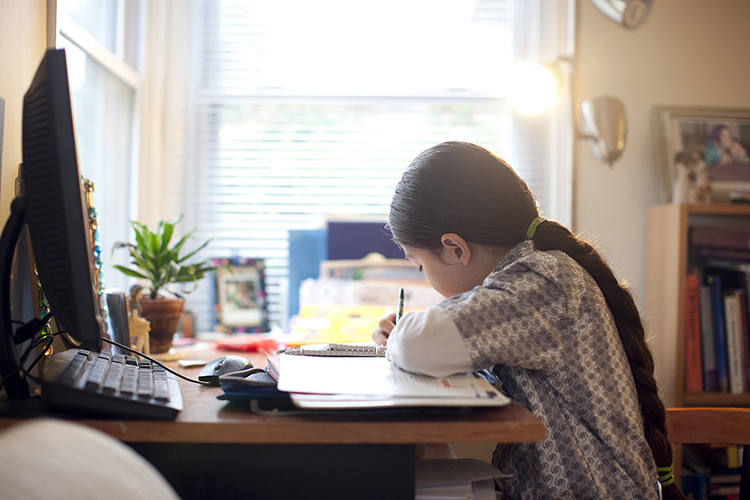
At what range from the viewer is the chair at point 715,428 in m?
0.88

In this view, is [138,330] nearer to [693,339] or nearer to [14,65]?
[14,65]

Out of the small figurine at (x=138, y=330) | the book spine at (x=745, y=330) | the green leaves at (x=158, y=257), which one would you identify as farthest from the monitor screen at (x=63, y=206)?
the book spine at (x=745, y=330)


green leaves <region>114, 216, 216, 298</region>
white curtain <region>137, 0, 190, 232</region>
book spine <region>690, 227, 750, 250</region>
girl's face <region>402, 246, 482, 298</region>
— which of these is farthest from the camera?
white curtain <region>137, 0, 190, 232</region>

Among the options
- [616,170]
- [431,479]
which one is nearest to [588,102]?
[616,170]

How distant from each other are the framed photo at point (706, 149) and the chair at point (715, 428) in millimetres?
1033

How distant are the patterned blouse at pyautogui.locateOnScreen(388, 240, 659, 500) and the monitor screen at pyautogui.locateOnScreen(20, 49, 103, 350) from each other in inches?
15.7

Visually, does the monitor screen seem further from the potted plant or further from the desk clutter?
the potted plant

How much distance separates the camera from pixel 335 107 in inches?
78.7

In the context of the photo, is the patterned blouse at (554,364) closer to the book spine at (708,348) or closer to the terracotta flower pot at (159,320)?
the terracotta flower pot at (159,320)

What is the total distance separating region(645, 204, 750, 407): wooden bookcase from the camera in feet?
5.23

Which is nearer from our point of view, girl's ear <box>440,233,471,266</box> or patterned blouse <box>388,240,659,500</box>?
patterned blouse <box>388,240,659,500</box>

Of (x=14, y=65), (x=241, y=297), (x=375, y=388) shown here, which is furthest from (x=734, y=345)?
(x=14, y=65)

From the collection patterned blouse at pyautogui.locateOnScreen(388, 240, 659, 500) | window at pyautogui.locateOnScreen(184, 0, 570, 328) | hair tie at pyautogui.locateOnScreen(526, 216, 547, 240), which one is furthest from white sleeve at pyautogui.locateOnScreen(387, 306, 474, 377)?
window at pyautogui.locateOnScreen(184, 0, 570, 328)

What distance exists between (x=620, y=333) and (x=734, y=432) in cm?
28
